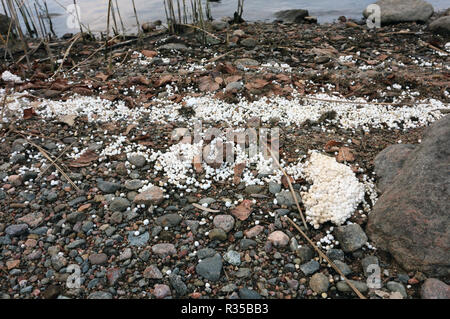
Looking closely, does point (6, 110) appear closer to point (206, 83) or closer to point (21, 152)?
point (21, 152)

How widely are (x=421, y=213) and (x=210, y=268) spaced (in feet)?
4.42

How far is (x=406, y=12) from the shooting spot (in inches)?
282

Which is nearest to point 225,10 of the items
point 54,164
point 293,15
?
point 293,15

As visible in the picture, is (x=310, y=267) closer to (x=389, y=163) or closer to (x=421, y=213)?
(x=421, y=213)

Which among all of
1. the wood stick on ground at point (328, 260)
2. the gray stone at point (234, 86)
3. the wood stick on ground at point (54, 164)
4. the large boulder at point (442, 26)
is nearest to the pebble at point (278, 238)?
the wood stick on ground at point (328, 260)

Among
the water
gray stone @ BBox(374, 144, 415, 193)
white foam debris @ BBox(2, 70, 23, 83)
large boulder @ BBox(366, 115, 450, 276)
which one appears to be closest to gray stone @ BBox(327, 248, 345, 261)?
large boulder @ BBox(366, 115, 450, 276)

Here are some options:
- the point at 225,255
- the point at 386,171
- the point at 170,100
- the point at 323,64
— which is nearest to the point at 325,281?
the point at 225,255

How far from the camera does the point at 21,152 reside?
2992 mm

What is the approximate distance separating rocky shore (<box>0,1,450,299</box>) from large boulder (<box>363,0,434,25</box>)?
3.08 m

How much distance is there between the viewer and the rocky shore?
6.34ft

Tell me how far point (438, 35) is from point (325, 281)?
6.26m

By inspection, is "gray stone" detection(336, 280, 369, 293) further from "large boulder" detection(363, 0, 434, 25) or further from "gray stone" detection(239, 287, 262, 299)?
"large boulder" detection(363, 0, 434, 25)

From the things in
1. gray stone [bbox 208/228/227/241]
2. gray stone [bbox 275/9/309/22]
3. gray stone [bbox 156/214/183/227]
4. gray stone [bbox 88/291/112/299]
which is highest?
gray stone [bbox 275/9/309/22]

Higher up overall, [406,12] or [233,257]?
[406,12]
